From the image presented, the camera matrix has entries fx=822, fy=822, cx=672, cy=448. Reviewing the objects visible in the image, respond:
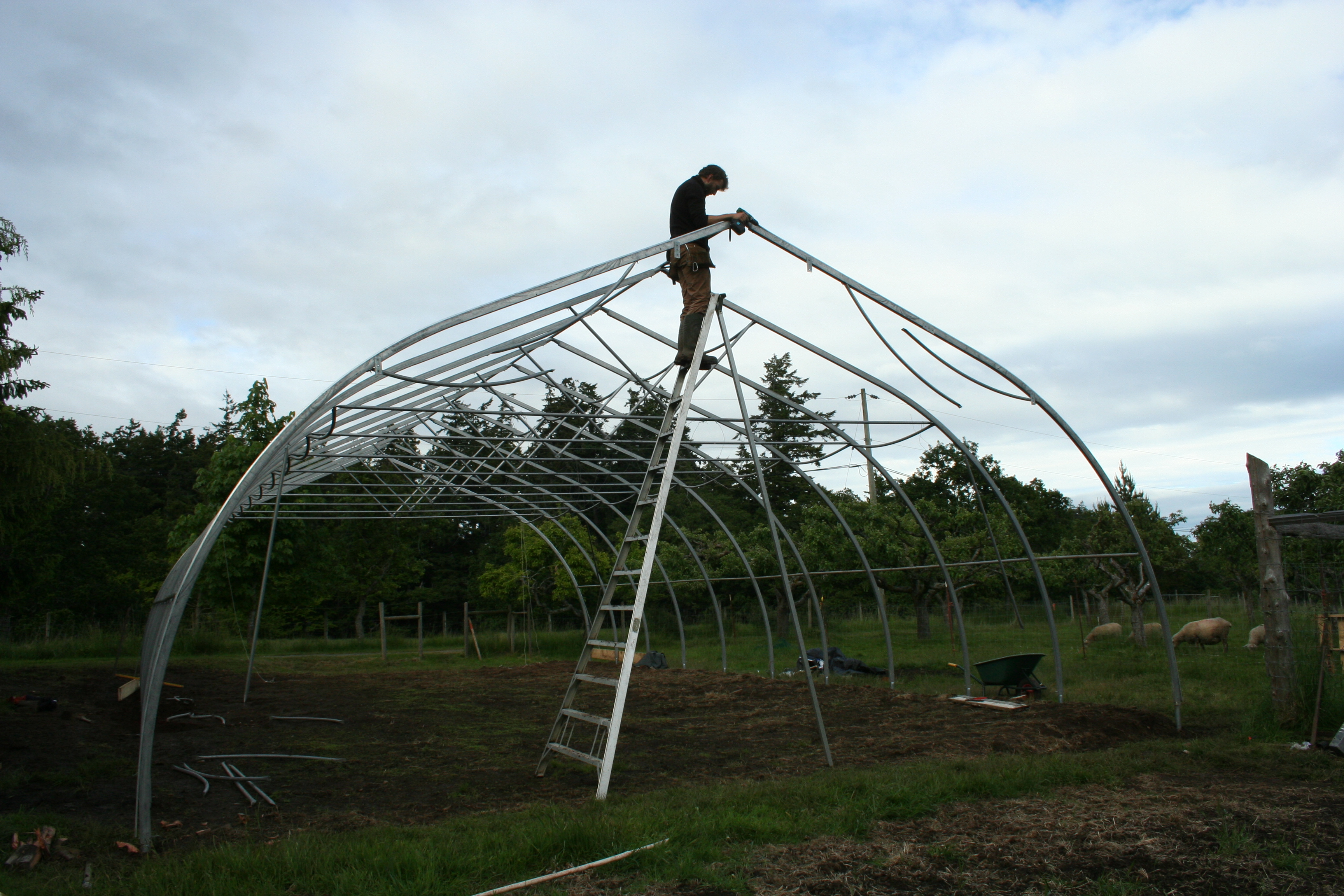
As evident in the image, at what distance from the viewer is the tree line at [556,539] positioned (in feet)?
38.8

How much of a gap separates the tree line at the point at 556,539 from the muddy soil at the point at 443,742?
1737 mm

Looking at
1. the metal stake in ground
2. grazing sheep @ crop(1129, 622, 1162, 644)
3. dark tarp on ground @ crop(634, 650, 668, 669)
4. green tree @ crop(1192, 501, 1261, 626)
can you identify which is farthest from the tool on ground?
green tree @ crop(1192, 501, 1261, 626)

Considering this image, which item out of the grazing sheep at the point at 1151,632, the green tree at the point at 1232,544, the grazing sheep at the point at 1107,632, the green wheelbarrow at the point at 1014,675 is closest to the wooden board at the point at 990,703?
the green wheelbarrow at the point at 1014,675

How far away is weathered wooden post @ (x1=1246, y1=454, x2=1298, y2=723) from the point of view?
7.16 metres

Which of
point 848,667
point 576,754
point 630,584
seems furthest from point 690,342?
point 848,667

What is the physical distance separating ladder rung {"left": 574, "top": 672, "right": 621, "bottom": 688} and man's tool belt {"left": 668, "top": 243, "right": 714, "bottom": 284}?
337 centimetres

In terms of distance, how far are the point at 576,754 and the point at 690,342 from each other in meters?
3.45

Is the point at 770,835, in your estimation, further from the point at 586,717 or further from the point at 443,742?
the point at 443,742

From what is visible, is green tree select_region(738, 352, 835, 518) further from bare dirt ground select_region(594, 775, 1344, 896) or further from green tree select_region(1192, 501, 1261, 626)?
bare dirt ground select_region(594, 775, 1344, 896)

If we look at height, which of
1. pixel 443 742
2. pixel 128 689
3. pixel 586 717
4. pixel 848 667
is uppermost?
pixel 586 717

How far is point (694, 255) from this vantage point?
22.4 feet

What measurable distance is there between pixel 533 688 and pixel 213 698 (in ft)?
15.3

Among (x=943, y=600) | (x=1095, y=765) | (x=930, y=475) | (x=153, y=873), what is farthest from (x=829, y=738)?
(x=930, y=475)

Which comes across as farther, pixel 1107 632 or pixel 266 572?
pixel 1107 632
